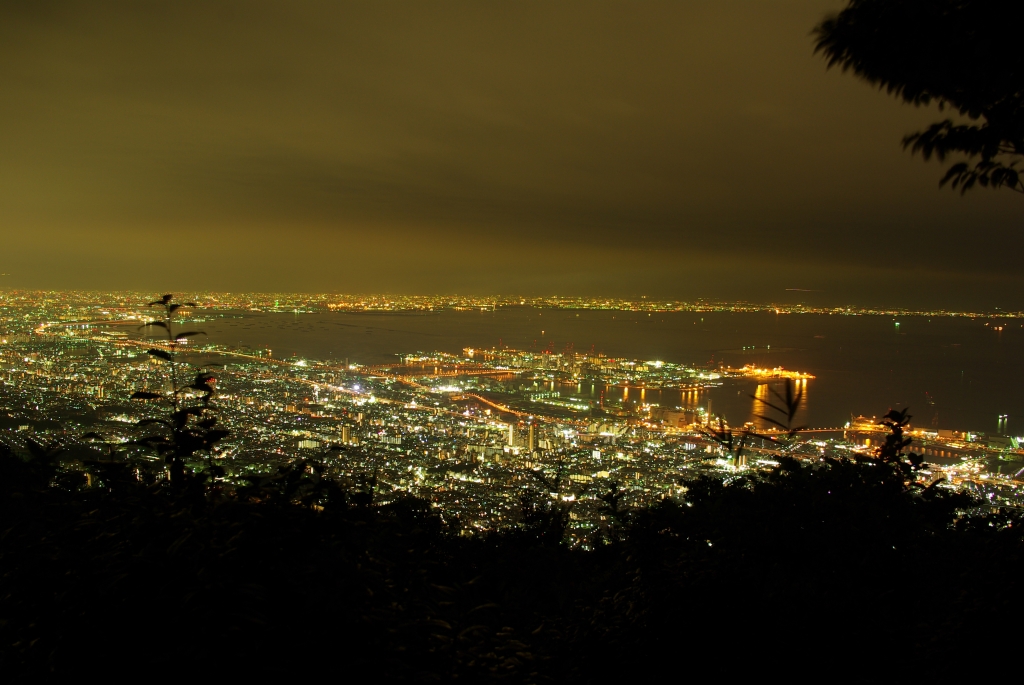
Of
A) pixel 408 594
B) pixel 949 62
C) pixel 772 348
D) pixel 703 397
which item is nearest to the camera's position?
pixel 408 594

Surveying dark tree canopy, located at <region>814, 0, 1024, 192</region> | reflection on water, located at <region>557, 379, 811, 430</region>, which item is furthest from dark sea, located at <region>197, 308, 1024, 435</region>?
dark tree canopy, located at <region>814, 0, 1024, 192</region>

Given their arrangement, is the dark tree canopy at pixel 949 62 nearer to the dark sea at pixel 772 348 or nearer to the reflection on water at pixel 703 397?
the reflection on water at pixel 703 397

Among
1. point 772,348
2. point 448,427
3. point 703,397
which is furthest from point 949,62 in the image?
point 772,348

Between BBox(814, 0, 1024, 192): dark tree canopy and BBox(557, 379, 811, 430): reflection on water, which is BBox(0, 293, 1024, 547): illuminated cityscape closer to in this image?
BBox(557, 379, 811, 430): reflection on water

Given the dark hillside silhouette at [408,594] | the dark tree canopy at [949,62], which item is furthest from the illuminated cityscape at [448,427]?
the dark tree canopy at [949,62]

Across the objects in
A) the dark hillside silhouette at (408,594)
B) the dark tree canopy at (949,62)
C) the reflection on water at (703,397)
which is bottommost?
the reflection on water at (703,397)

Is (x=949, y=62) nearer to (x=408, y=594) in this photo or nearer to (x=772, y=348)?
(x=408, y=594)

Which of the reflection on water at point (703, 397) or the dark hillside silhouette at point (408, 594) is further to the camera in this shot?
the reflection on water at point (703, 397)
